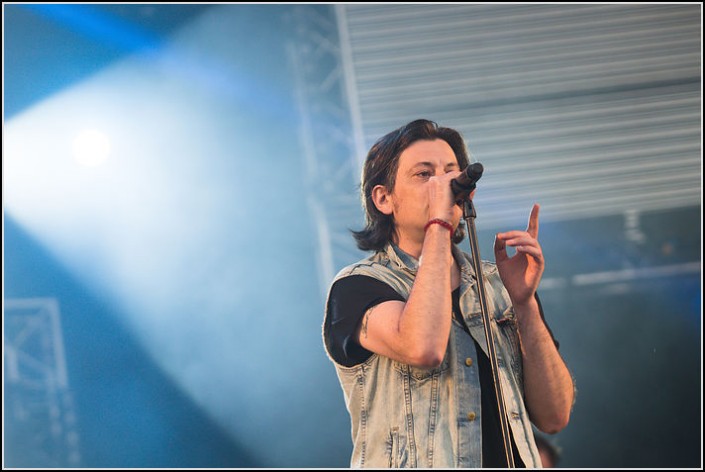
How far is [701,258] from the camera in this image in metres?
4.73

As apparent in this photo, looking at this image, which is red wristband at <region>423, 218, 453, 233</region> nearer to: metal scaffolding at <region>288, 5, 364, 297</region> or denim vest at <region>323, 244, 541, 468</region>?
denim vest at <region>323, 244, 541, 468</region>

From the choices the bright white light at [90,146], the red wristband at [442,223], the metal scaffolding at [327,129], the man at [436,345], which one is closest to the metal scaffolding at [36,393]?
the bright white light at [90,146]

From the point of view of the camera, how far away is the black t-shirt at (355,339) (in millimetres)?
1558

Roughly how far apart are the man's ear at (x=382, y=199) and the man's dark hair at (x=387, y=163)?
0.04 ft

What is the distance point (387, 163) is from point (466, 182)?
1.15 feet

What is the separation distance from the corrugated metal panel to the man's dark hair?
288 cm

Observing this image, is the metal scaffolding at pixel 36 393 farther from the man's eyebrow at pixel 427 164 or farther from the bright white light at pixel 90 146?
the man's eyebrow at pixel 427 164

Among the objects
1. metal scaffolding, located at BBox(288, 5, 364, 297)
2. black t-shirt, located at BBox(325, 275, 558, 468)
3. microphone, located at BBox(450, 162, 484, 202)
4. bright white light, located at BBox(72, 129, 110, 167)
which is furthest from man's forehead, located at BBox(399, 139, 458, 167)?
bright white light, located at BBox(72, 129, 110, 167)

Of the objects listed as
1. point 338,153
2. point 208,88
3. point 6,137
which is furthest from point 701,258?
point 6,137

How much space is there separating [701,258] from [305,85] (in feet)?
8.90

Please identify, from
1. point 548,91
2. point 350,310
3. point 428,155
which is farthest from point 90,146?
point 350,310

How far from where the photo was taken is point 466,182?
1.53 m

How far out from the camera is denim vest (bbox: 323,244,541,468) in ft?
5.02

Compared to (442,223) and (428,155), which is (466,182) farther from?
(428,155)
